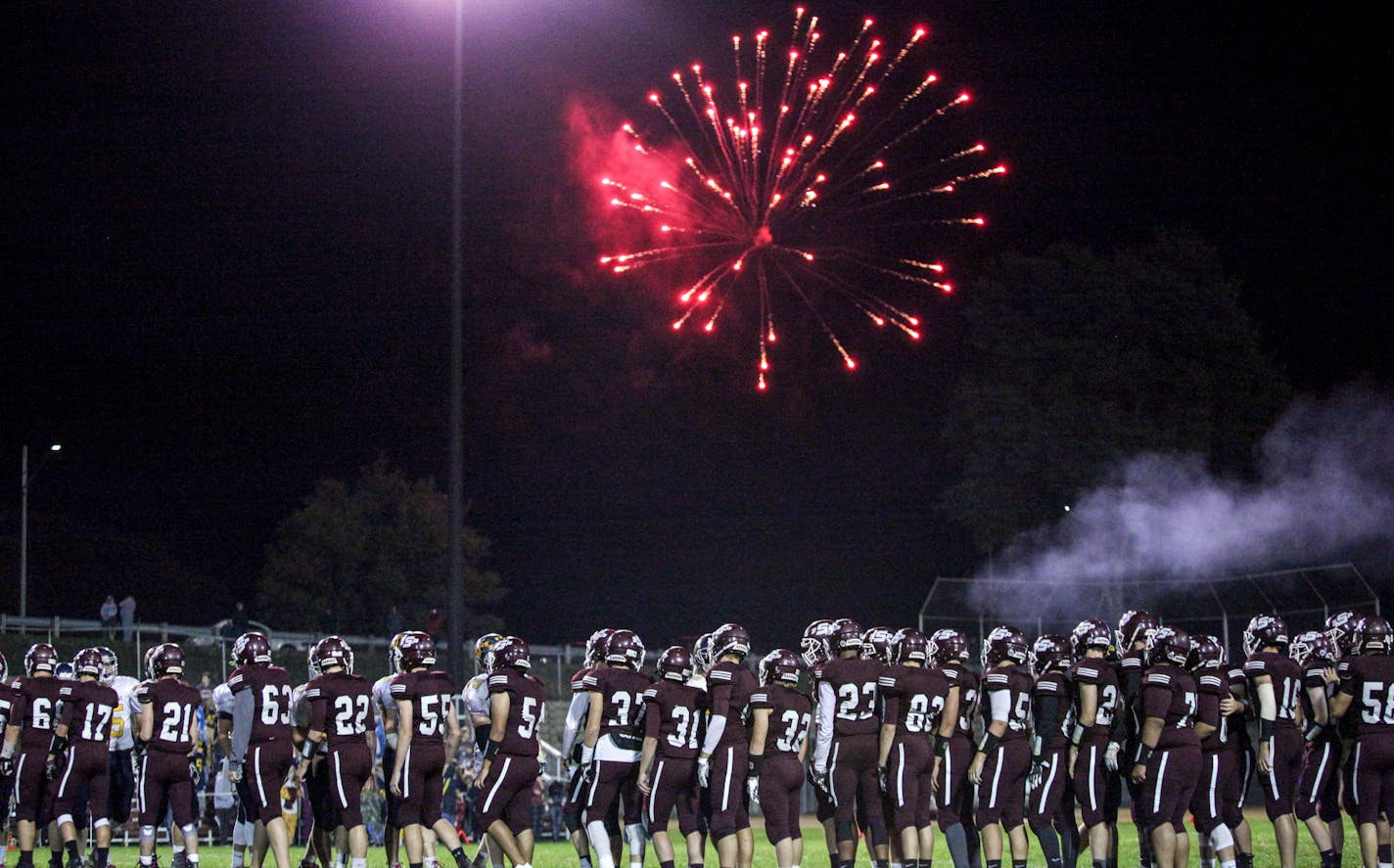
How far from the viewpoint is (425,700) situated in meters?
14.1

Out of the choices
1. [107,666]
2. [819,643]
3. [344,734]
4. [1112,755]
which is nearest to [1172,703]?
[1112,755]

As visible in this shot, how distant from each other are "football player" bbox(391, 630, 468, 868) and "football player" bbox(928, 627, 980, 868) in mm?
4253

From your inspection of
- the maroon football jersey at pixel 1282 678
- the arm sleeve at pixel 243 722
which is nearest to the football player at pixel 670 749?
the arm sleeve at pixel 243 722

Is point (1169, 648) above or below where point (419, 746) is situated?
above

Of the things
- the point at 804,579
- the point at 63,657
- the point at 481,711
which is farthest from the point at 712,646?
the point at 804,579

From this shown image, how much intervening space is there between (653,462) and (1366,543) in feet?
91.8

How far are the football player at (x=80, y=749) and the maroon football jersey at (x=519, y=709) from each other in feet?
13.6

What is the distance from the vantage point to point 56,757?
1550 centimetres

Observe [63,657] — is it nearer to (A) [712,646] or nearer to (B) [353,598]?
(A) [712,646]

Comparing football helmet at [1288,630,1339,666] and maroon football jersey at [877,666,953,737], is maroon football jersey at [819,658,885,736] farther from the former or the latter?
football helmet at [1288,630,1339,666]

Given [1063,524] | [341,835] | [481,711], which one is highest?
[1063,524]

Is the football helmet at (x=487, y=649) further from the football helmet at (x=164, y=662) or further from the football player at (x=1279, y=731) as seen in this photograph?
the football player at (x=1279, y=731)

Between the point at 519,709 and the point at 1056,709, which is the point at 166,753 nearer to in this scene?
the point at 519,709

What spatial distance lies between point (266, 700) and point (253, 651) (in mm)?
577
